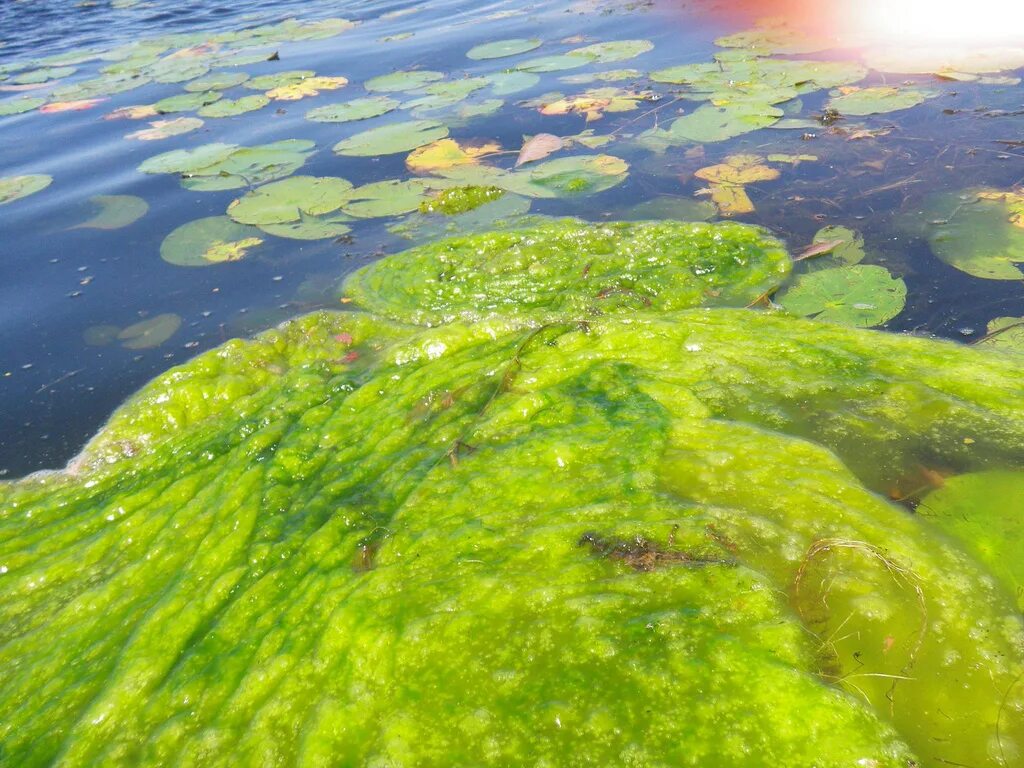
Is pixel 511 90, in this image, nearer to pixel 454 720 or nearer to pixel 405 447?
pixel 405 447

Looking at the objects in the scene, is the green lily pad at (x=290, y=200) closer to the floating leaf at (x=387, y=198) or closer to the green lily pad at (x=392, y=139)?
the floating leaf at (x=387, y=198)

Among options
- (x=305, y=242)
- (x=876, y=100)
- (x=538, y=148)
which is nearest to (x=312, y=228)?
(x=305, y=242)

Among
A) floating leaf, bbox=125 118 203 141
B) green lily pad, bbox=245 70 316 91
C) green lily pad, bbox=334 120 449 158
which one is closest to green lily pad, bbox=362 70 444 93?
green lily pad, bbox=245 70 316 91

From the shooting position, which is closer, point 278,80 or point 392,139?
point 392,139

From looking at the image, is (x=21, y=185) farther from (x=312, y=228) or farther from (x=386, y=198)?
(x=386, y=198)

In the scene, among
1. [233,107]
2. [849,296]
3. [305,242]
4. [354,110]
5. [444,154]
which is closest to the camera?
[849,296]

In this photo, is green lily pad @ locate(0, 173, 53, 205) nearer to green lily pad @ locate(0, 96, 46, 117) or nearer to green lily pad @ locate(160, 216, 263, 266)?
green lily pad @ locate(160, 216, 263, 266)

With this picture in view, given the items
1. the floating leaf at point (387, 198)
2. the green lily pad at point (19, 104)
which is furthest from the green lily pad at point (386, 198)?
the green lily pad at point (19, 104)
